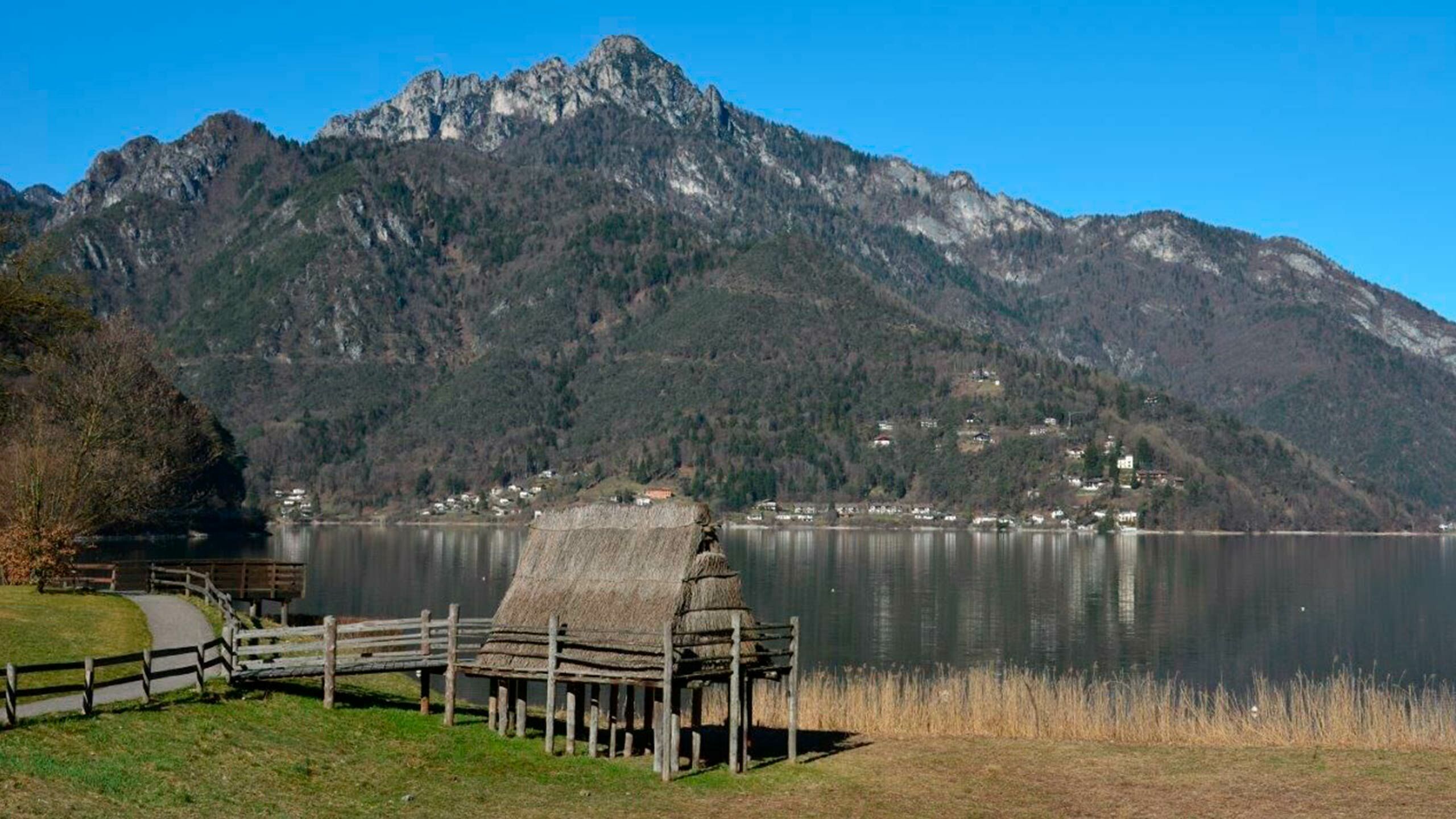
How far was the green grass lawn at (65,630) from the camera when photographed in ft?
116

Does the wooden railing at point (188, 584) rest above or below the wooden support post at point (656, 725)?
above

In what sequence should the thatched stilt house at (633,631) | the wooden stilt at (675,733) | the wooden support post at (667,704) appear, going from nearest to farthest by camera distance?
1. the wooden support post at (667,704)
2. the wooden stilt at (675,733)
3. the thatched stilt house at (633,631)

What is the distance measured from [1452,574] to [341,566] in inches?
4776

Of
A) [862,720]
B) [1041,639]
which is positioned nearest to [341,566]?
[1041,639]

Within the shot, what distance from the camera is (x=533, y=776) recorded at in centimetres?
3002

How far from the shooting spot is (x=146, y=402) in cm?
8050

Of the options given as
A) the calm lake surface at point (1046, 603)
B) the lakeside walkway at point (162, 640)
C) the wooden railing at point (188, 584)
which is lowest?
the calm lake surface at point (1046, 603)

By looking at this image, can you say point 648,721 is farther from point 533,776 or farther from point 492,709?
point 533,776

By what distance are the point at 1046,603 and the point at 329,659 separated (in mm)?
84467

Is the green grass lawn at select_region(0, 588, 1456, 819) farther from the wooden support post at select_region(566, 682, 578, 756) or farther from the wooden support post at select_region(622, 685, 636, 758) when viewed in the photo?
the wooden support post at select_region(622, 685, 636, 758)

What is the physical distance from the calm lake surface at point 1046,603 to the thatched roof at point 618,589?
34.9m

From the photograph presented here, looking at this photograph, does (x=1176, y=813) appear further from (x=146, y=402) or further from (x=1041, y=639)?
(x=146, y=402)

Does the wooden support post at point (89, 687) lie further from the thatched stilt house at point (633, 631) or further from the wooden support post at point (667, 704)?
the wooden support post at point (667, 704)

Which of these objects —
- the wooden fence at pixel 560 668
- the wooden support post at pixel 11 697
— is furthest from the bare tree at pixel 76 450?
the wooden support post at pixel 11 697
